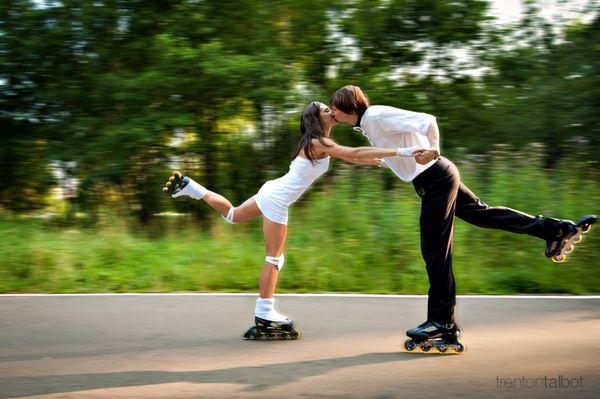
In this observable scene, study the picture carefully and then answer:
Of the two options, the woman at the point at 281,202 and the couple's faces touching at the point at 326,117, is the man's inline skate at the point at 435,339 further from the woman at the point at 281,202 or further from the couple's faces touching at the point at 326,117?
the couple's faces touching at the point at 326,117

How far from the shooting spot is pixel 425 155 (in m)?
5.00

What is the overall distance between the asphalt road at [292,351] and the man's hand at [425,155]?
132 centimetres

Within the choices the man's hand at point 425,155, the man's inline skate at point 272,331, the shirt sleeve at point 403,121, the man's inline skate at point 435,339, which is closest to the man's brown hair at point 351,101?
the shirt sleeve at point 403,121

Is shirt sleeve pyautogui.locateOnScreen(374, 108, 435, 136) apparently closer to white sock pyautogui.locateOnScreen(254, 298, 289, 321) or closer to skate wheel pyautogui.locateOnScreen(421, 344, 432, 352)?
skate wheel pyautogui.locateOnScreen(421, 344, 432, 352)

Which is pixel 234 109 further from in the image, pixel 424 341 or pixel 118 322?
pixel 424 341

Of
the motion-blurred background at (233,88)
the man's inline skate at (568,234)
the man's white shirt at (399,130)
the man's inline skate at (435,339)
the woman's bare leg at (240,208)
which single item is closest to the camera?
the man's white shirt at (399,130)

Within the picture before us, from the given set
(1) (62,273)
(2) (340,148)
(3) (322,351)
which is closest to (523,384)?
(3) (322,351)

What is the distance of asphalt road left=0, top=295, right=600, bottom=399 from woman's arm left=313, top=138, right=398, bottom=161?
1.34 m

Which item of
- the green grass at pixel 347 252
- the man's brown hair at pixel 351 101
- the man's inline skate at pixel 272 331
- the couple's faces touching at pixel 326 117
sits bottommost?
the green grass at pixel 347 252

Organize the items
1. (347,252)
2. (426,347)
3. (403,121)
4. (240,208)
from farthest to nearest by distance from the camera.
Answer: (347,252), (240,208), (426,347), (403,121)

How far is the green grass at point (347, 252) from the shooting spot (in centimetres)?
808

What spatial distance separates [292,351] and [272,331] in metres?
0.39

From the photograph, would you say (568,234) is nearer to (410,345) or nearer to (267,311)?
(410,345)

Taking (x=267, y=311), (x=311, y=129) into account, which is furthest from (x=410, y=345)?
(x=311, y=129)
